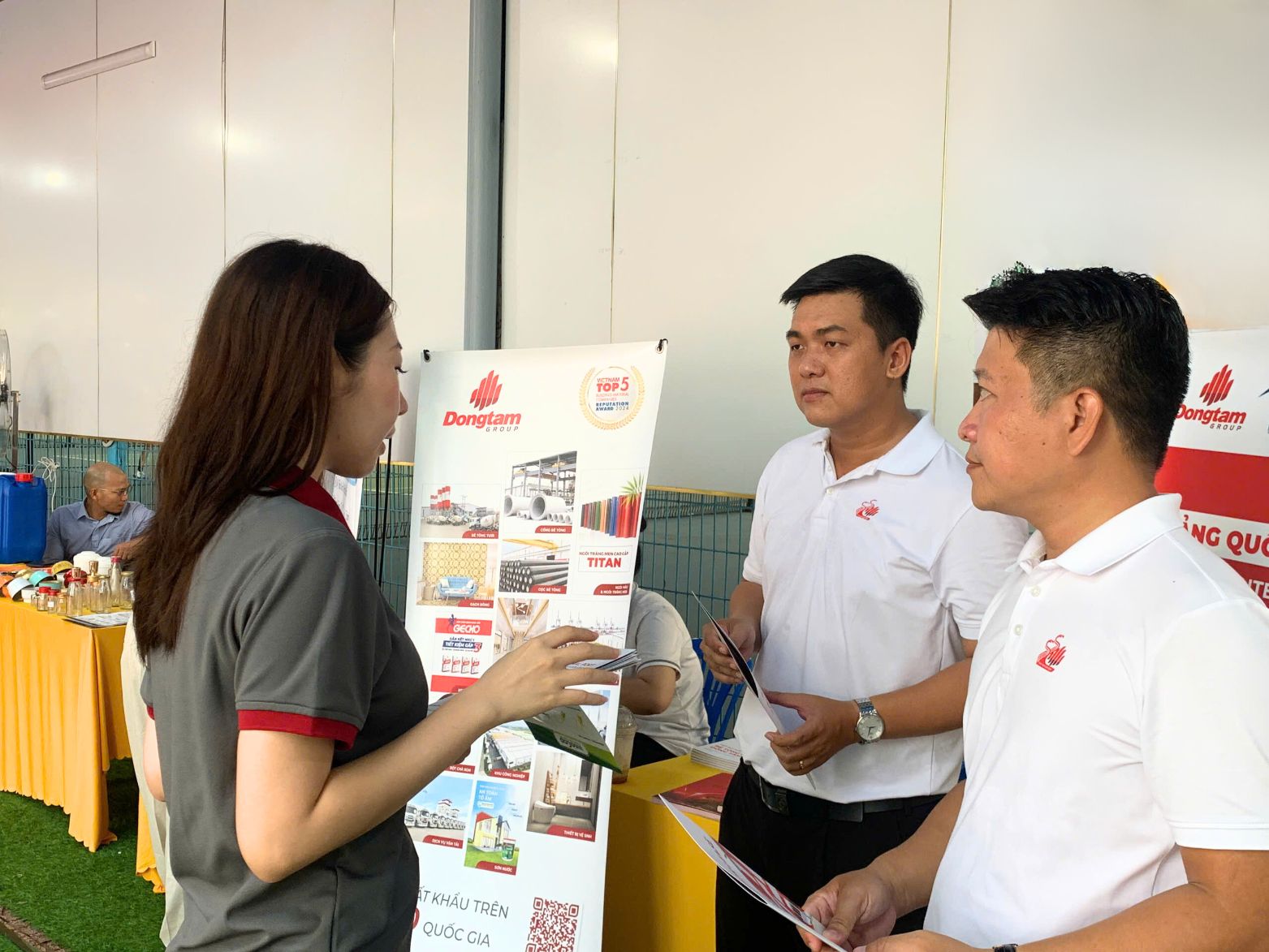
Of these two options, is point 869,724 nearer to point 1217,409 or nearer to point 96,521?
point 1217,409

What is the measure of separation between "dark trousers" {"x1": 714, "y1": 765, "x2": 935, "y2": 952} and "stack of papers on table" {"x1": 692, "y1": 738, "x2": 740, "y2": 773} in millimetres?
675

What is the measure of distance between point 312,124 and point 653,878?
3.49m

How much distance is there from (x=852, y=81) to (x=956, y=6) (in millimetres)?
Answer: 320

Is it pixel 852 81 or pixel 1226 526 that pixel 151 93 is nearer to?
pixel 852 81

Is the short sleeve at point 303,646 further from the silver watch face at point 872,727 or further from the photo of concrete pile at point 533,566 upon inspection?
the photo of concrete pile at point 533,566

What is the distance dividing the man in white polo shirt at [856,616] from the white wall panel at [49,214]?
4.98m

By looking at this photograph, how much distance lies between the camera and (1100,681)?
0.95 m

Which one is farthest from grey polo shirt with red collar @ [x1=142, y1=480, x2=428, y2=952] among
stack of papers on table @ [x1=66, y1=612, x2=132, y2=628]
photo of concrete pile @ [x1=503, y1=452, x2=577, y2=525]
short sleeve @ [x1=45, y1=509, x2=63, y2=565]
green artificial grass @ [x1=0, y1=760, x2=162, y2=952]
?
short sleeve @ [x1=45, y1=509, x2=63, y2=565]

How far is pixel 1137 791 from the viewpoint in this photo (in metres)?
0.93

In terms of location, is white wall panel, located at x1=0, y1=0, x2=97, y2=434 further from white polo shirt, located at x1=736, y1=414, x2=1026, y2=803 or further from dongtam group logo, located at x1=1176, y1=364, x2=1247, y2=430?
dongtam group logo, located at x1=1176, y1=364, x2=1247, y2=430

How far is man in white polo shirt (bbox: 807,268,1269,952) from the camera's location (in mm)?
846

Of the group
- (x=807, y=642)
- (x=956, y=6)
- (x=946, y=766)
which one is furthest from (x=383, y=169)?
(x=946, y=766)

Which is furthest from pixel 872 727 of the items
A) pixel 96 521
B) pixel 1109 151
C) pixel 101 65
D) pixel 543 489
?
pixel 101 65

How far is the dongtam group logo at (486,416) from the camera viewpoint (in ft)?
8.56
